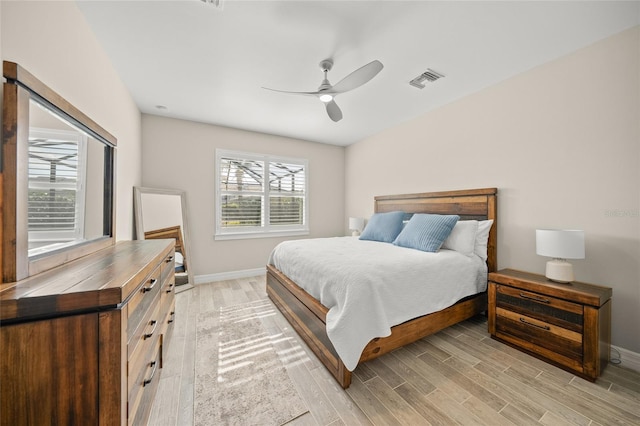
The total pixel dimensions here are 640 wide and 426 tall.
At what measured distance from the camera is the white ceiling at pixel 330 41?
65.9 inches

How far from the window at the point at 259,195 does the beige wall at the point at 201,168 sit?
0.41 feet

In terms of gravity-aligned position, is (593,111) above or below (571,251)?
above

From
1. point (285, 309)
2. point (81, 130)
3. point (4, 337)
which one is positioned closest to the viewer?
point (4, 337)

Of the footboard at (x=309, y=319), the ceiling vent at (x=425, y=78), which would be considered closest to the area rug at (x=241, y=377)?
the footboard at (x=309, y=319)

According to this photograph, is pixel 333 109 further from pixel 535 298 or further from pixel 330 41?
pixel 535 298

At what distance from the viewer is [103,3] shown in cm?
163

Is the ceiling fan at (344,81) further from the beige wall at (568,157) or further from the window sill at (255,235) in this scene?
the window sill at (255,235)

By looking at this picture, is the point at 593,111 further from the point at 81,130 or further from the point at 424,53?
the point at 81,130

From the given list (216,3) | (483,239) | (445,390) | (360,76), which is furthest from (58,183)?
(483,239)

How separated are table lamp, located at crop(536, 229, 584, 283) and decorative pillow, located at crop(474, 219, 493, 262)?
0.64 metres

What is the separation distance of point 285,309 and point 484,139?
3019 mm

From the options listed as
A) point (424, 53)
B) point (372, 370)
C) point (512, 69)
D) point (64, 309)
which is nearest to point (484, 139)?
point (512, 69)

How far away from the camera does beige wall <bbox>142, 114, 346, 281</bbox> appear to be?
11.7 ft

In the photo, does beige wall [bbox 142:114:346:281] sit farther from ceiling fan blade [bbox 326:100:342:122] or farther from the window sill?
ceiling fan blade [bbox 326:100:342:122]
